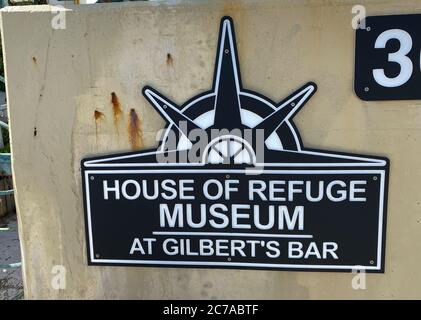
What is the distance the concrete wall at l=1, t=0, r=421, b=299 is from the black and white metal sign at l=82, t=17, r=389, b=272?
5 centimetres

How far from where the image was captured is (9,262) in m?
3.38

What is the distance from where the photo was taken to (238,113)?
5.66ft

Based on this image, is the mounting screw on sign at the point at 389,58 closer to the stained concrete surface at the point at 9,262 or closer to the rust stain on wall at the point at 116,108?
the rust stain on wall at the point at 116,108

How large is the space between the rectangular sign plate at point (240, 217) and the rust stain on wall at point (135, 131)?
4.7 inches

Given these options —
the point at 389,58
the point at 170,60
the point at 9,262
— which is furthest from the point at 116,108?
the point at 9,262

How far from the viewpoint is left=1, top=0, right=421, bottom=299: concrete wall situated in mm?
1676

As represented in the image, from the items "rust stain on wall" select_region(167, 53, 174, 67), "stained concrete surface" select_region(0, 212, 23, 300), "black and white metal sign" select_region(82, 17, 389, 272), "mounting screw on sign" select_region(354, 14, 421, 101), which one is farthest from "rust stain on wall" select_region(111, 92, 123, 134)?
"stained concrete surface" select_region(0, 212, 23, 300)

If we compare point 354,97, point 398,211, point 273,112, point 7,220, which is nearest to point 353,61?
point 354,97

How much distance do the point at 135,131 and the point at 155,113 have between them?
0.12m

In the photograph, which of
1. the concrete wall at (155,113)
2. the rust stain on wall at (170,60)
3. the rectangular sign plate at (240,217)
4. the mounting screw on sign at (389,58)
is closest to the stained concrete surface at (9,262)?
the concrete wall at (155,113)

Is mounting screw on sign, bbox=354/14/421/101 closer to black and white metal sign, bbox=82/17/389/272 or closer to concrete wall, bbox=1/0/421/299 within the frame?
concrete wall, bbox=1/0/421/299

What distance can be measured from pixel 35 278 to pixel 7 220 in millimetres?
2953

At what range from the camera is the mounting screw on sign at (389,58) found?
161 cm

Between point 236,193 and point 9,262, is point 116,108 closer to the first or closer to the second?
point 236,193
